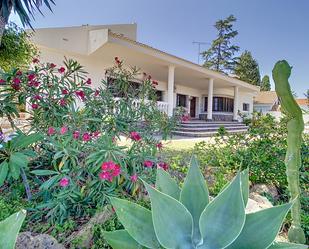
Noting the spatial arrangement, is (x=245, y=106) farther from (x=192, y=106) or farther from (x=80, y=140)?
(x=80, y=140)

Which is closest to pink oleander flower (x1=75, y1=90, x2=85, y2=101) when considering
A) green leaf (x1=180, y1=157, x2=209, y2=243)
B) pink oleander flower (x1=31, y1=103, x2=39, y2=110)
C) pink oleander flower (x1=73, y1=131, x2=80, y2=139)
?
pink oleander flower (x1=31, y1=103, x2=39, y2=110)

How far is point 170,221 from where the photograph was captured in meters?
0.91

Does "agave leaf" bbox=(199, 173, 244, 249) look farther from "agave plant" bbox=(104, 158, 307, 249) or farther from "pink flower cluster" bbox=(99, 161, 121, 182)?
"pink flower cluster" bbox=(99, 161, 121, 182)

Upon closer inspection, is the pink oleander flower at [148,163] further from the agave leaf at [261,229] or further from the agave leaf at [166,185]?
the agave leaf at [261,229]

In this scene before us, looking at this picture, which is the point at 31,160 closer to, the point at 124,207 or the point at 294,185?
the point at 124,207

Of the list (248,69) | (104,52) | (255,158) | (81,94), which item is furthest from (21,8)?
(248,69)

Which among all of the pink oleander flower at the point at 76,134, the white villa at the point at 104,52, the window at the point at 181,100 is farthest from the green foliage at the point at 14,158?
the window at the point at 181,100

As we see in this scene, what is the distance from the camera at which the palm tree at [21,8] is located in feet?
16.0

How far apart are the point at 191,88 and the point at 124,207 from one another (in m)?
20.2

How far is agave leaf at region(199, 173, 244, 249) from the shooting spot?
0.83 metres

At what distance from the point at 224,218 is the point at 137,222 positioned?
337 millimetres

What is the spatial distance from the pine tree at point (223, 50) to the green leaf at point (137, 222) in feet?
126

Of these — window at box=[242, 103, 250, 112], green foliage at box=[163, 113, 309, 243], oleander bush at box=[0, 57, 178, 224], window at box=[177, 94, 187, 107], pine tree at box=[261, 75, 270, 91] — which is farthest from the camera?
pine tree at box=[261, 75, 270, 91]

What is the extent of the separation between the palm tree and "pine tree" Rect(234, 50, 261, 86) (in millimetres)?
36233
